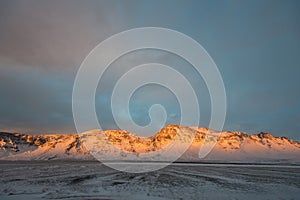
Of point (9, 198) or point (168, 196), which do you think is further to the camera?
point (168, 196)

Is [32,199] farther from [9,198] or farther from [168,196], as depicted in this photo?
[168,196]

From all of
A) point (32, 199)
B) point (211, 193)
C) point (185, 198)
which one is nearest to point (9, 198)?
point (32, 199)

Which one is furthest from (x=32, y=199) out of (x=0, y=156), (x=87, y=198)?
(x=0, y=156)

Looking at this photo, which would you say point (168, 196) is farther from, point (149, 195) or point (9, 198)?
point (9, 198)

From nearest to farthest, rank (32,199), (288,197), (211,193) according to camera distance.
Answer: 1. (32,199)
2. (288,197)
3. (211,193)

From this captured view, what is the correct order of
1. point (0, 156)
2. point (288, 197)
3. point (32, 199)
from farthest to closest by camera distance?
point (0, 156) → point (288, 197) → point (32, 199)

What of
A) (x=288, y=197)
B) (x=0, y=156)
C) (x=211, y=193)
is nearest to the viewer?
(x=288, y=197)

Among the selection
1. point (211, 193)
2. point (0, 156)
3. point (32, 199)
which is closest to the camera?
point (32, 199)

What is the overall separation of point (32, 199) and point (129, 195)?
6.45 m

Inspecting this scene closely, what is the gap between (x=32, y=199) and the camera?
15.1 metres

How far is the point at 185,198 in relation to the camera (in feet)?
52.3

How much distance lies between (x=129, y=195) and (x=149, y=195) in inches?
57.8

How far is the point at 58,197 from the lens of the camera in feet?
52.2

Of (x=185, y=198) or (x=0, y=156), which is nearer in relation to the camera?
(x=185, y=198)
